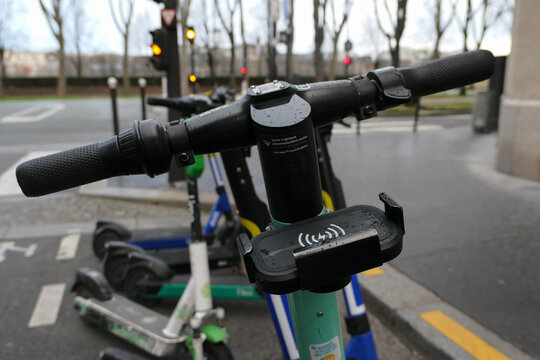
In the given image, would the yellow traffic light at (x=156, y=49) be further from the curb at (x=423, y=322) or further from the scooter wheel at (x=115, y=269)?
the curb at (x=423, y=322)

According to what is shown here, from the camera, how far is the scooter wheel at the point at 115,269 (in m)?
3.72

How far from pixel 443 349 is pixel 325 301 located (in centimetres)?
193

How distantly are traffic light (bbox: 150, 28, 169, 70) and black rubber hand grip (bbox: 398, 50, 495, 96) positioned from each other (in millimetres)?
6149

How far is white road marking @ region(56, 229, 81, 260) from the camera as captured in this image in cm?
452

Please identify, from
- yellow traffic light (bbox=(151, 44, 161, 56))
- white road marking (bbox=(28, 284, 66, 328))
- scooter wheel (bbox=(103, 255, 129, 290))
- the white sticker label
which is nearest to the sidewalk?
white road marking (bbox=(28, 284, 66, 328))

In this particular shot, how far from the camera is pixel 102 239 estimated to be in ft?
14.3

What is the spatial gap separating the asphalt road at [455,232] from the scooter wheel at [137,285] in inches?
16.1

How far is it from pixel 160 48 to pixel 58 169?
6.19 meters

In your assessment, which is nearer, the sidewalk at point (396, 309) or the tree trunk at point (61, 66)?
the sidewalk at point (396, 309)

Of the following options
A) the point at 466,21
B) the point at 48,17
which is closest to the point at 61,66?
the point at 48,17

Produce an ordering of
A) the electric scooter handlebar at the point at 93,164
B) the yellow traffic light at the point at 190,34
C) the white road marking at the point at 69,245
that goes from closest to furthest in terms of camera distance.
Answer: the electric scooter handlebar at the point at 93,164 → the white road marking at the point at 69,245 → the yellow traffic light at the point at 190,34

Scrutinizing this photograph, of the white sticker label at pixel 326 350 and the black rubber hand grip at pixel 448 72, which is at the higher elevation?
the black rubber hand grip at pixel 448 72

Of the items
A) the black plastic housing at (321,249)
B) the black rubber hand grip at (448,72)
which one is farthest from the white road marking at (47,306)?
the black rubber hand grip at (448,72)

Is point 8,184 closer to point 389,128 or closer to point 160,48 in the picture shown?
point 160,48
